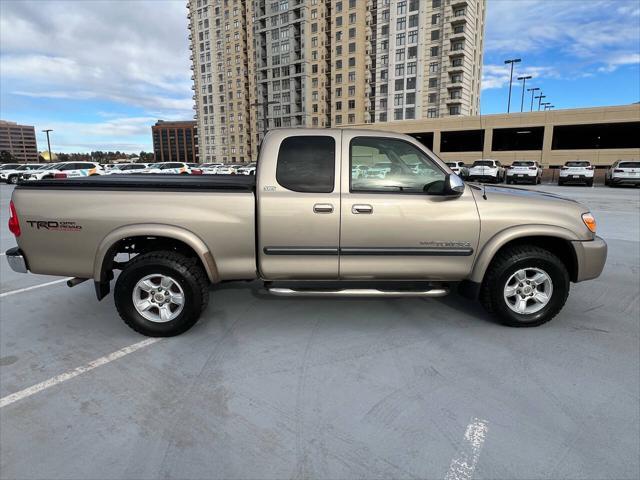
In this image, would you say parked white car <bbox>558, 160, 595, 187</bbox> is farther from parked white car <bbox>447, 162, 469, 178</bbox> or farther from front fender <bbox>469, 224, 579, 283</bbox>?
front fender <bbox>469, 224, 579, 283</bbox>

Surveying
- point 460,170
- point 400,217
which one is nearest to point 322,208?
point 400,217

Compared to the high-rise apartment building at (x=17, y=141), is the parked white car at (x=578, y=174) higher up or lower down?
lower down

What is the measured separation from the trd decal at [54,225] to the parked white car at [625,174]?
2914 cm

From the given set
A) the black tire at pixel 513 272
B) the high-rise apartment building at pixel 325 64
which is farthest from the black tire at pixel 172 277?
the high-rise apartment building at pixel 325 64

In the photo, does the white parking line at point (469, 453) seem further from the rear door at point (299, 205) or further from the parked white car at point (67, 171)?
the parked white car at point (67, 171)

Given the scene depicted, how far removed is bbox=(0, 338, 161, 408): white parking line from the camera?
9.57 ft

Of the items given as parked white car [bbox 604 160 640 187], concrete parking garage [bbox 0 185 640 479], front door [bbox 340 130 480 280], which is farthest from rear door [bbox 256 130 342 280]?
parked white car [bbox 604 160 640 187]

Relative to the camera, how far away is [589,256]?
3959 mm

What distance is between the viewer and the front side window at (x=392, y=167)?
3.82 metres

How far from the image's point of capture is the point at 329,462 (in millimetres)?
2285

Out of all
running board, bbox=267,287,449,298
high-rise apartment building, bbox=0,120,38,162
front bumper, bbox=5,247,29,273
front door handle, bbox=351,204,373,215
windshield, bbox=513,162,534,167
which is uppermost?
high-rise apartment building, bbox=0,120,38,162

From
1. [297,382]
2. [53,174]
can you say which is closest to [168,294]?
[297,382]

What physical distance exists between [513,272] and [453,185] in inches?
44.6

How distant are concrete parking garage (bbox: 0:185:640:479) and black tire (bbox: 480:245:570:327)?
0.48ft
